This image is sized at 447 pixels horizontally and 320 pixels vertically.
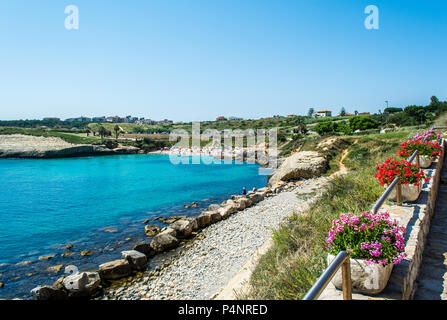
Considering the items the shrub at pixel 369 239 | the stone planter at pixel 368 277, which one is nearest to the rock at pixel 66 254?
the shrub at pixel 369 239

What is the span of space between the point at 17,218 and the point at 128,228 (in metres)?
10.1

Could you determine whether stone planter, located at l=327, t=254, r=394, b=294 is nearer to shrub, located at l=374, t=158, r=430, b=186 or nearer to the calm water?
shrub, located at l=374, t=158, r=430, b=186

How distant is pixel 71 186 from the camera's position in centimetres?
3228

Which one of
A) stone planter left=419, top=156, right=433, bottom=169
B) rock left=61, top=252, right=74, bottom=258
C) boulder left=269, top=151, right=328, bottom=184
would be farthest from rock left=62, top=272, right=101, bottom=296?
boulder left=269, top=151, right=328, bottom=184

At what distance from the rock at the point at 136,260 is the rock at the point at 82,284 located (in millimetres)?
1434

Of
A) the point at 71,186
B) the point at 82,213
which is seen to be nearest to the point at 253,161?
the point at 71,186

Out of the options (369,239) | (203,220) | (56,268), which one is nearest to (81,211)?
(56,268)

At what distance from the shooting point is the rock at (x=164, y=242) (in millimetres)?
12389

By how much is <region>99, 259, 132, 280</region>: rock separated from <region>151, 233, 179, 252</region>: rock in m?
1.97

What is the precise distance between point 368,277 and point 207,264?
838cm

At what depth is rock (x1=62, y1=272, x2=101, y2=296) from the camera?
30.1 feet

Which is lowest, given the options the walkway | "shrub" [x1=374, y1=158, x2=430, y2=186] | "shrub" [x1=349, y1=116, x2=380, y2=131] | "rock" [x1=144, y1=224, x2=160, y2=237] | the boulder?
"rock" [x1=144, y1=224, x2=160, y2=237]

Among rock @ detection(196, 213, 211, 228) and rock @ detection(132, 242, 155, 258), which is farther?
rock @ detection(196, 213, 211, 228)

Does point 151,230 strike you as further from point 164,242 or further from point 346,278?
point 346,278
